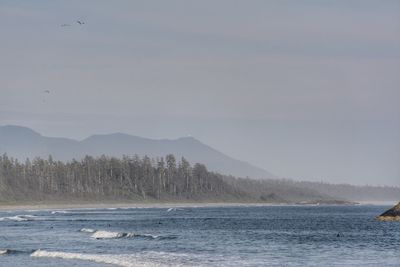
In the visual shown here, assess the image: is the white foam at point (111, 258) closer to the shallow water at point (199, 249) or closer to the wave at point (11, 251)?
the shallow water at point (199, 249)

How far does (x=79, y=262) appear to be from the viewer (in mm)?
73625

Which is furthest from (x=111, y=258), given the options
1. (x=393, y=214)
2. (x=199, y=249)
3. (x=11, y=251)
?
(x=393, y=214)

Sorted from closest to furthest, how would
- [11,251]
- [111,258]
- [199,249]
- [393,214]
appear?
1. [111,258]
2. [11,251]
3. [199,249]
4. [393,214]

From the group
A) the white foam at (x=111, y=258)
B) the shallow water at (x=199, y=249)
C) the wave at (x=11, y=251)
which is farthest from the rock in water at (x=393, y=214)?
the white foam at (x=111, y=258)

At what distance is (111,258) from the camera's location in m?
77.1

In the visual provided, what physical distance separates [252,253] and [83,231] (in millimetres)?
44570

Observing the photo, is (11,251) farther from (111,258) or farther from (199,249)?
(199,249)

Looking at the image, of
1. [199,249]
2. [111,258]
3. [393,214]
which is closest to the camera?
[111,258]

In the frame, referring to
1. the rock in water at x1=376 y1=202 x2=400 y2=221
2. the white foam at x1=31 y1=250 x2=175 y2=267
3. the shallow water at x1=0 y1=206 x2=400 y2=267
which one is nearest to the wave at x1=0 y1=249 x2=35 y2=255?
the shallow water at x1=0 y1=206 x2=400 y2=267

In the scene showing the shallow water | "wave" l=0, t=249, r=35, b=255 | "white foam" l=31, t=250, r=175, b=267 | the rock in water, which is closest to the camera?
"white foam" l=31, t=250, r=175, b=267

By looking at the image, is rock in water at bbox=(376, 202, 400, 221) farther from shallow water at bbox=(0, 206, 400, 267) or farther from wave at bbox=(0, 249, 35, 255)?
wave at bbox=(0, 249, 35, 255)

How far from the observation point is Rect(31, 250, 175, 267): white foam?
7217 centimetres

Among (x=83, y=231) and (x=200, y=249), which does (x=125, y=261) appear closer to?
(x=200, y=249)

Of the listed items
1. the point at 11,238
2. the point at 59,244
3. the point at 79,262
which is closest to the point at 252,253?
the point at 79,262
